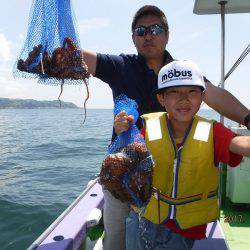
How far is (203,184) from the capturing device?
8.29 ft

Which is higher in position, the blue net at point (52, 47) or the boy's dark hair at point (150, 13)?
the boy's dark hair at point (150, 13)

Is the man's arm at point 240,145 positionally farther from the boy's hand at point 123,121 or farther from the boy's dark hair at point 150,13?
the boy's dark hair at point 150,13

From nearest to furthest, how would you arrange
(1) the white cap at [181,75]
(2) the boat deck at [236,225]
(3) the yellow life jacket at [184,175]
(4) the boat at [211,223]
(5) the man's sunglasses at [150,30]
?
(1) the white cap at [181,75] < (3) the yellow life jacket at [184,175] < (5) the man's sunglasses at [150,30] < (4) the boat at [211,223] < (2) the boat deck at [236,225]

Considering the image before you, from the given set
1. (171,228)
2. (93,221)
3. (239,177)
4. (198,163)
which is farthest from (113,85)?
(239,177)

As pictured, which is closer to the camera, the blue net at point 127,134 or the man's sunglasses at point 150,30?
the blue net at point 127,134

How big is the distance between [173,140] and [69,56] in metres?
0.94

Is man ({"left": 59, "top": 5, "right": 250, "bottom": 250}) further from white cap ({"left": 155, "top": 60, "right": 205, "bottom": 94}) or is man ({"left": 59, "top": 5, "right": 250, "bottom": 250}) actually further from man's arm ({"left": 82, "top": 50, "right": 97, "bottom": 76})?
white cap ({"left": 155, "top": 60, "right": 205, "bottom": 94})

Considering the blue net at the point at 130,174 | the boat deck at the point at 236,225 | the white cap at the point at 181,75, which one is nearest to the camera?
the blue net at the point at 130,174

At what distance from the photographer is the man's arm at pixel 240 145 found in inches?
85.1

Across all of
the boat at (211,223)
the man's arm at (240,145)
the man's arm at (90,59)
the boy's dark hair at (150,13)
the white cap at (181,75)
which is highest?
the boy's dark hair at (150,13)

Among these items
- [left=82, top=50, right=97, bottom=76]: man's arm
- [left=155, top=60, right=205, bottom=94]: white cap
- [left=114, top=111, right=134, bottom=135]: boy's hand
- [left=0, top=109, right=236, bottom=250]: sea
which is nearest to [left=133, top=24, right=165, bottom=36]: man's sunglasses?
[left=82, top=50, right=97, bottom=76]: man's arm

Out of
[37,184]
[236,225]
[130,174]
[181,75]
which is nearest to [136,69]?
[181,75]

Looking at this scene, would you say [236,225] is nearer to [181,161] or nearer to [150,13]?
[181,161]

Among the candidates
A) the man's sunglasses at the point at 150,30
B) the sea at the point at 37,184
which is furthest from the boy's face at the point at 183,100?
the sea at the point at 37,184
